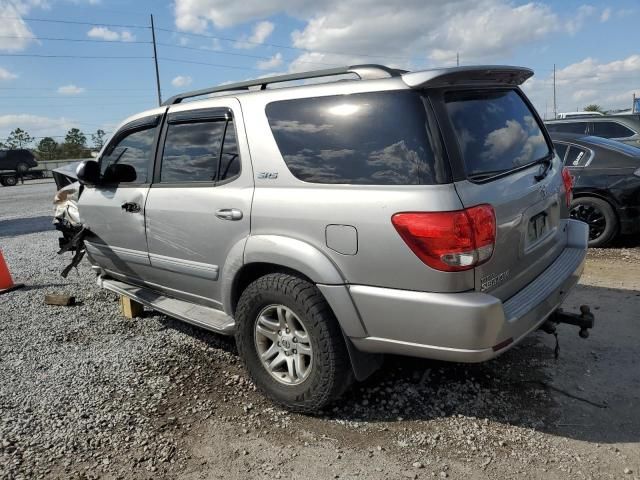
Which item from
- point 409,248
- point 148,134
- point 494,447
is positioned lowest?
point 494,447

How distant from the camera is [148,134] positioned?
4027 millimetres

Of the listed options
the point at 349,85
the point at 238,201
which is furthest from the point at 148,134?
the point at 349,85

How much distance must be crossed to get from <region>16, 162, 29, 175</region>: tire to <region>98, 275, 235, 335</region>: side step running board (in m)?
34.2

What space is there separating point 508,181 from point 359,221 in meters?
0.86

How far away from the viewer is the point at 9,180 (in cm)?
3231

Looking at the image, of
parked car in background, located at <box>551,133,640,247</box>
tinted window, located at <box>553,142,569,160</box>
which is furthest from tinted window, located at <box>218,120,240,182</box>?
tinted window, located at <box>553,142,569,160</box>

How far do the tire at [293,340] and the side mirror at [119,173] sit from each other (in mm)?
1638

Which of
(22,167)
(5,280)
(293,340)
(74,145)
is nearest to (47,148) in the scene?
(74,145)

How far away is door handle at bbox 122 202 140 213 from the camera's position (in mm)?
3914

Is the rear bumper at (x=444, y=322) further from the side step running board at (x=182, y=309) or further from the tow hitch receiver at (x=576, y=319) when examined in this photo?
A: the side step running board at (x=182, y=309)

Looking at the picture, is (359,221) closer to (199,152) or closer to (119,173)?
(199,152)

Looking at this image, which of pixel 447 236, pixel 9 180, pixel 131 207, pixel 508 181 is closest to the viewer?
pixel 447 236

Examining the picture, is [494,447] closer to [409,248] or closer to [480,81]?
[409,248]

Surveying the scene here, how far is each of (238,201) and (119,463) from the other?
159cm
